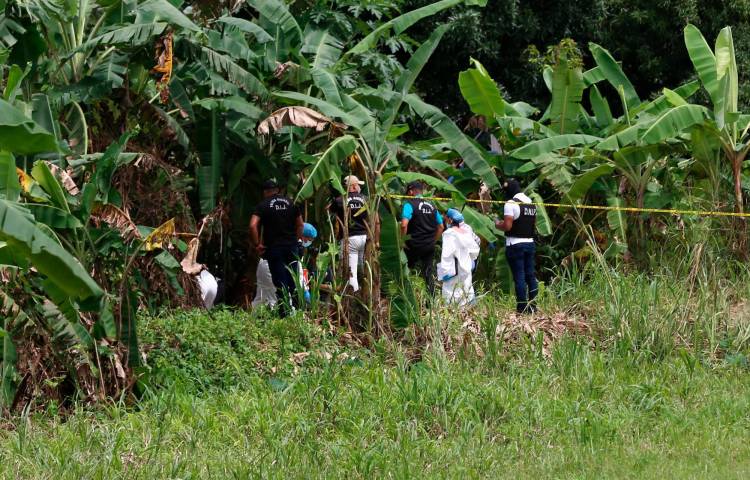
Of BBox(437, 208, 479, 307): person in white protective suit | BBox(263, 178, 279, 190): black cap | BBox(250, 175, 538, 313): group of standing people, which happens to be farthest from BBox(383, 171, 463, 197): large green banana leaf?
BBox(263, 178, 279, 190): black cap

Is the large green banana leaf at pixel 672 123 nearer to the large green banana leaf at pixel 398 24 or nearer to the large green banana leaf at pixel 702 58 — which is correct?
the large green banana leaf at pixel 702 58

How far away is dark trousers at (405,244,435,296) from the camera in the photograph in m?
13.4

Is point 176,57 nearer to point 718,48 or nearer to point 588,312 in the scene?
point 588,312

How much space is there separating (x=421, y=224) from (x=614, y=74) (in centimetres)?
456

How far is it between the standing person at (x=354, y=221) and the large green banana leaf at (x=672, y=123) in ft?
11.7

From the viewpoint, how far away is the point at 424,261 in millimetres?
13711

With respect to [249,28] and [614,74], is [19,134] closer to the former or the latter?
[249,28]

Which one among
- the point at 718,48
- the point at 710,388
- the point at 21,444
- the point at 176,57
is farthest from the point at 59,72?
the point at 718,48

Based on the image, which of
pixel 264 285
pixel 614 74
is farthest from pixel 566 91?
pixel 264 285

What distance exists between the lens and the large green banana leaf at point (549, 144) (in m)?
14.4

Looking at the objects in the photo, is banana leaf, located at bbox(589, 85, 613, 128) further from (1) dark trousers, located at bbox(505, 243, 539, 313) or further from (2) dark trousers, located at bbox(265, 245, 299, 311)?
(2) dark trousers, located at bbox(265, 245, 299, 311)

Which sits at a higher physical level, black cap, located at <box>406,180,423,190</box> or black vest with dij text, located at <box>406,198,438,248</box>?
black cap, located at <box>406,180,423,190</box>

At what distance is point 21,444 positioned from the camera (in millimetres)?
7371

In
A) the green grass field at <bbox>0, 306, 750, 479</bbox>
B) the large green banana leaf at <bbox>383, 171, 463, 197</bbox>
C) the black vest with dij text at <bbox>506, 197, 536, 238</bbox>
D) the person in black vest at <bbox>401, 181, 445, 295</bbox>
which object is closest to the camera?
the green grass field at <bbox>0, 306, 750, 479</bbox>
